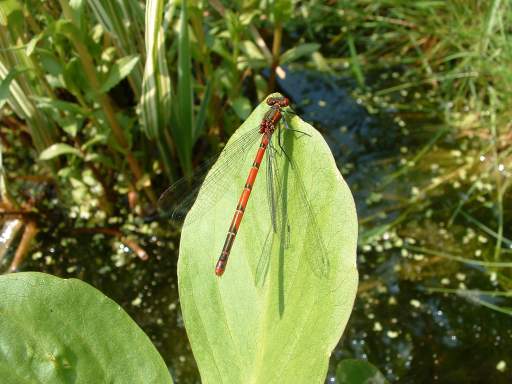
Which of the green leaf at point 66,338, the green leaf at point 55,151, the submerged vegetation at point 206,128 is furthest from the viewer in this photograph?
the green leaf at point 55,151

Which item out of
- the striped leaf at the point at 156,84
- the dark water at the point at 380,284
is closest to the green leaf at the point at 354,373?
the dark water at the point at 380,284

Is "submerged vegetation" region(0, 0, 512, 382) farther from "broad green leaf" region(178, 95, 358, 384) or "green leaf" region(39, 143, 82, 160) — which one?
"broad green leaf" region(178, 95, 358, 384)

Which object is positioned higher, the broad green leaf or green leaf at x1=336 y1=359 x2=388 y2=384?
the broad green leaf

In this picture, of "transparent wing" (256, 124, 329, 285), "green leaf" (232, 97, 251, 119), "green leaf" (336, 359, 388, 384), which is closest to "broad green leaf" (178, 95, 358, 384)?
"transparent wing" (256, 124, 329, 285)

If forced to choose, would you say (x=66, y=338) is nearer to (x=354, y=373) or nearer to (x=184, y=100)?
(x=354, y=373)

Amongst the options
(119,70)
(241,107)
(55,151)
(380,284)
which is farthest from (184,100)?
(380,284)

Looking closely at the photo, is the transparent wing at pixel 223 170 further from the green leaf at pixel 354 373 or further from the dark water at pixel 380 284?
the dark water at pixel 380 284
